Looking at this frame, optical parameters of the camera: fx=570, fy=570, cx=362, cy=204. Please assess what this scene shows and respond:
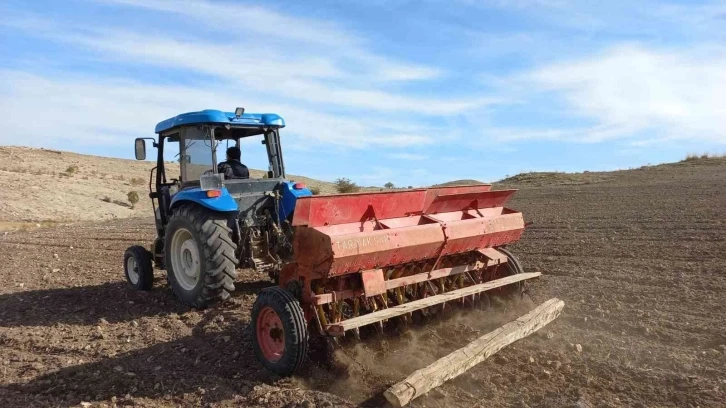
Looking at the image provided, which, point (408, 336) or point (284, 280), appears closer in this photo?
point (284, 280)

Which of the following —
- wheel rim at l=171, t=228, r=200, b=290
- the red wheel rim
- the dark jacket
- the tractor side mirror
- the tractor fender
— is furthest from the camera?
the tractor side mirror

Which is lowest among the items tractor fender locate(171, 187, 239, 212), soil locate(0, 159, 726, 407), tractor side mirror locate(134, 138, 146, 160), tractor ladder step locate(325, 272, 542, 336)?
soil locate(0, 159, 726, 407)

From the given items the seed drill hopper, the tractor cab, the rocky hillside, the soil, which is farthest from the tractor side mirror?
the rocky hillside

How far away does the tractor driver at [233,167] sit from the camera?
6758 millimetres

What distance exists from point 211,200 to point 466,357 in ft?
10.8

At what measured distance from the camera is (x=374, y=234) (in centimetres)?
440

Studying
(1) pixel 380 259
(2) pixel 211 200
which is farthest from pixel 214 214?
(1) pixel 380 259

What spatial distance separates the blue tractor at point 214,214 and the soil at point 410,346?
41 cm

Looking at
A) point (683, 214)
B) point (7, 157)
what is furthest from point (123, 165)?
point (683, 214)

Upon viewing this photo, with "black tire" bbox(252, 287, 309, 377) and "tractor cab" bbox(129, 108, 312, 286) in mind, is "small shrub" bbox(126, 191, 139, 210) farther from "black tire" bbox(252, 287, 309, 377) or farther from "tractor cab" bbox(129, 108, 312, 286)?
"black tire" bbox(252, 287, 309, 377)

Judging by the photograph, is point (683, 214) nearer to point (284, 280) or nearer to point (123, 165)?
point (284, 280)

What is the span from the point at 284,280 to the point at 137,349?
5.53 feet

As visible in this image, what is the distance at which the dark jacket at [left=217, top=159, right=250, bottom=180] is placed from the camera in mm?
6750

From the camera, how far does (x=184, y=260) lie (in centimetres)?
668
